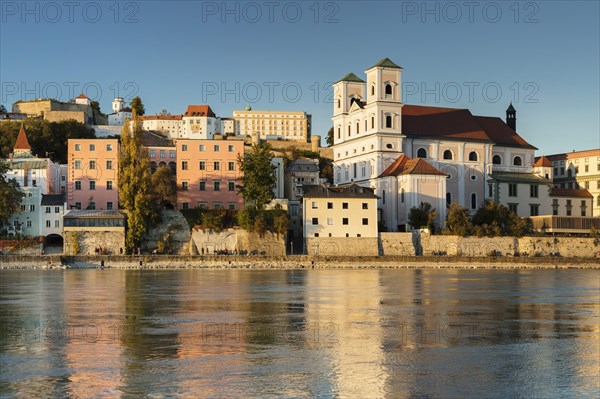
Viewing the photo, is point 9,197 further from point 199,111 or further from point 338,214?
point 199,111

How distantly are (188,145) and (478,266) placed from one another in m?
27.8

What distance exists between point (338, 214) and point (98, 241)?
20.1 m

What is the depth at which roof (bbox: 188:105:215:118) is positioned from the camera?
459ft

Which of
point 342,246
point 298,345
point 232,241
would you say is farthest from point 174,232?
point 298,345

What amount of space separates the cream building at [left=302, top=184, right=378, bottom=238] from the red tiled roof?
7132 centimetres

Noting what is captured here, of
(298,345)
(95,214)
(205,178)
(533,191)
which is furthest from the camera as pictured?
(533,191)

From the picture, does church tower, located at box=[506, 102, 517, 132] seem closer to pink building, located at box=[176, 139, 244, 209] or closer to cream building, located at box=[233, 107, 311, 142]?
pink building, located at box=[176, 139, 244, 209]

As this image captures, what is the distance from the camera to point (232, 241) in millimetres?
70875

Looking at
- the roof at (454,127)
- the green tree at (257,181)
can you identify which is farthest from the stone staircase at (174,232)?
the roof at (454,127)

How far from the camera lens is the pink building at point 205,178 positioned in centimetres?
7569

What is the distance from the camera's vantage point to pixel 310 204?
71.3m

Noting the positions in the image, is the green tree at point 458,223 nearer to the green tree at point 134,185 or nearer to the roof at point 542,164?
the roof at point 542,164

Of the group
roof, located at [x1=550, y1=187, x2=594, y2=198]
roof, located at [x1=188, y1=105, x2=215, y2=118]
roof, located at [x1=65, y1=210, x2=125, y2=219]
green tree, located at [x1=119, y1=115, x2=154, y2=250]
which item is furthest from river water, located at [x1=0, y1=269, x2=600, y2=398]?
roof, located at [x1=188, y1=105, x2=215, y2=118]

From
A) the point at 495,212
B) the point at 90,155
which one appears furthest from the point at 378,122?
the point at 90,155
